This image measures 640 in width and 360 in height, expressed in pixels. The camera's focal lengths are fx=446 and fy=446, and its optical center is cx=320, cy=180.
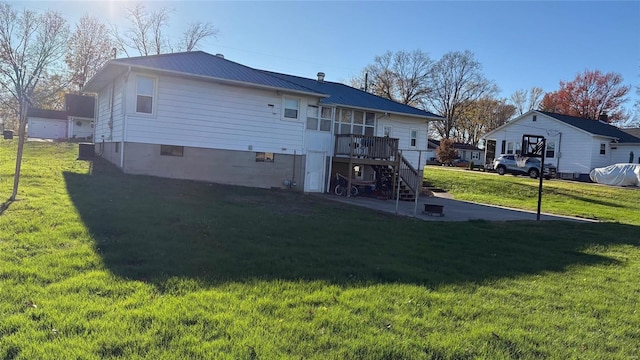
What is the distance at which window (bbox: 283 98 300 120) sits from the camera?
17.7 meters

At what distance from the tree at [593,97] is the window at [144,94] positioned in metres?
61.2

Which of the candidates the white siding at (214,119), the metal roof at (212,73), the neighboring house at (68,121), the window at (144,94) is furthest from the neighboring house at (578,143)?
the neighboring house at (68,121)

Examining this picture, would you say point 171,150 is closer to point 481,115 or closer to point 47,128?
point 47,128

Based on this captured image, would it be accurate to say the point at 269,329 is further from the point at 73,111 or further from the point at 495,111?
the point at 495,111

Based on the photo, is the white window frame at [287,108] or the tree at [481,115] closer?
the white window frame at [287,108]

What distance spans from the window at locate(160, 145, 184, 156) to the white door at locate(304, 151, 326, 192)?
5.23m

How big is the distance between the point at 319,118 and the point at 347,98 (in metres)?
2.88

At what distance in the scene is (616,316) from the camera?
196 inches

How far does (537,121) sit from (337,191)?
1078 inches

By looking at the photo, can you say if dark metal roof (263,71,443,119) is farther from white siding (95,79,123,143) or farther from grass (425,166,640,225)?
white siding (95,79,123,143)

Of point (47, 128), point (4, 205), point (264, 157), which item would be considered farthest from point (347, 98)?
point (47, 128)

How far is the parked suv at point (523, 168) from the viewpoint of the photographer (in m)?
33.5

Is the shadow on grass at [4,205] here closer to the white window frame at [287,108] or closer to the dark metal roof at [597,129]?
the white window frame at [287,108]

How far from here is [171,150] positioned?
15609 mm
